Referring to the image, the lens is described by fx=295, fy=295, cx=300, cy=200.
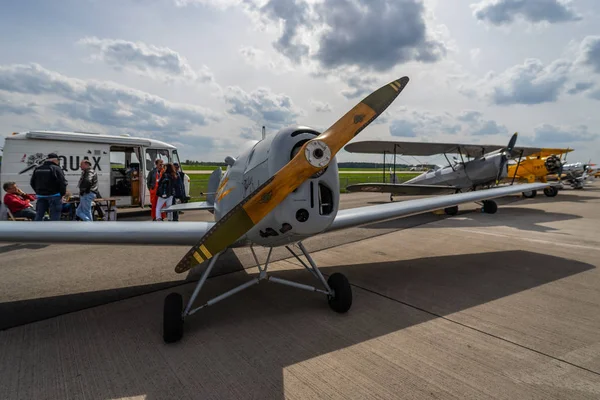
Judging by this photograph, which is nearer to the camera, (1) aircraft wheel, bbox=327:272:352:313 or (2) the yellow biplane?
(1) aircraft wheel, bbox=327:272:352:313

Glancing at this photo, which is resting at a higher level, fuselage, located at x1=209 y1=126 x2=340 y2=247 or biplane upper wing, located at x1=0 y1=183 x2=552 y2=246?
fuselage, located at x1=209 y1=126 x2=340 y2=247

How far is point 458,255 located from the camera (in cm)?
551

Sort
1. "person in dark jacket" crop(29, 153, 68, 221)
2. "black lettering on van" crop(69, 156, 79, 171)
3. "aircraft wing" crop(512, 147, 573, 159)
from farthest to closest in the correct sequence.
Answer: "aircraft wing" crop(512, 147, 573, 159), "black lettering on van" crop(69, 156, 79, 171), "person in dark jacket" crop(29, 153, 68, 221)

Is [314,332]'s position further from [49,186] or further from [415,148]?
[415,148]

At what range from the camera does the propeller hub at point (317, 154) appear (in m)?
2.22

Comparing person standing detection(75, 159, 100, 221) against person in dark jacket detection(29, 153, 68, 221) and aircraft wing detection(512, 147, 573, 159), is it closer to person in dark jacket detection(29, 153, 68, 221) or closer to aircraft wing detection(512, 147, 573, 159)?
person in dark jacket detection(29, 153, 68, 221)

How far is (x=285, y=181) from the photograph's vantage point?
7.36 ft

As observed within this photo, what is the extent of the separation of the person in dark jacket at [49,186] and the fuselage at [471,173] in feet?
44.2

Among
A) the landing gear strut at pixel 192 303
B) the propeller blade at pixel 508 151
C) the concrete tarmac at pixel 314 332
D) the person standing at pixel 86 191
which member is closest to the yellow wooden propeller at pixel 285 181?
the landing gear strut at pixel 192 303

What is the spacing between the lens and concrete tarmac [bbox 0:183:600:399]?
2.11 m

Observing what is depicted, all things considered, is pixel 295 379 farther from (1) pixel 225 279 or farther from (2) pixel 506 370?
(1) pixel 225 279

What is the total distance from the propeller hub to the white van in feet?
30.2

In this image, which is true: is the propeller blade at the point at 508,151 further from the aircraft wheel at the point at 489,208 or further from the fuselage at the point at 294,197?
the fuselage at the point at 294,197

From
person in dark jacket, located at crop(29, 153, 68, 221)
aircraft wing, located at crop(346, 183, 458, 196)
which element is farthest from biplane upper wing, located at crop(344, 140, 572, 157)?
person in dark jacket, located at crop(29, 153, 68, 221)
